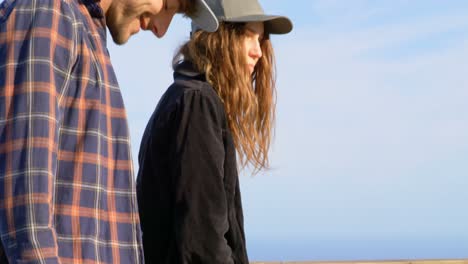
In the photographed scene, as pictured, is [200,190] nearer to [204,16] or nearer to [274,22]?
[204,16]

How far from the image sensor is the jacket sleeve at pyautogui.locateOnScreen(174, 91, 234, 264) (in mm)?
2816

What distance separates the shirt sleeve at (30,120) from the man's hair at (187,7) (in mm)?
616

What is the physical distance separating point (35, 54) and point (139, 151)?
1289mm

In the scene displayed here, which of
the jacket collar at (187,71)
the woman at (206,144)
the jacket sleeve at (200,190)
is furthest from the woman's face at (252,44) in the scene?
the jacket sleeve at (200,190)

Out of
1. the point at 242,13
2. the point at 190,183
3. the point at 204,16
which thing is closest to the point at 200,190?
the point at 190,183

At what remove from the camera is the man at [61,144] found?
1.76m

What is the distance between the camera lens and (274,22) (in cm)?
335

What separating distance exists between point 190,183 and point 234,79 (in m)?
0.46

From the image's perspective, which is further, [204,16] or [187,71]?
[187,71]

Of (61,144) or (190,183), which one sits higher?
(61,144)

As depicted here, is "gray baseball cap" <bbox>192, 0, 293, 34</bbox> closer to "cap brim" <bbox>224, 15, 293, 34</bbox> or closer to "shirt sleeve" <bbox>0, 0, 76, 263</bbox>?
"cap brim" <bbox>224, 15, 293, 34</bbox>

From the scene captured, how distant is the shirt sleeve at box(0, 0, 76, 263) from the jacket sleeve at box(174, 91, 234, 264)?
1025mm

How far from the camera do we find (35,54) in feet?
6.05

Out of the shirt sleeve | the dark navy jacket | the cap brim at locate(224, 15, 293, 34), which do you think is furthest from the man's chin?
the cap brim at locate(224, 15, 293, 34)
